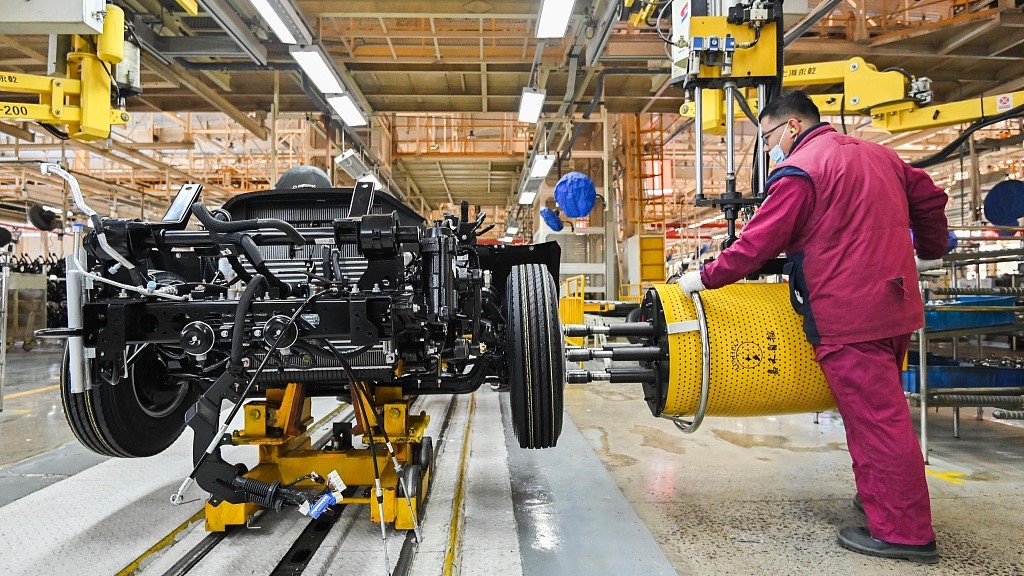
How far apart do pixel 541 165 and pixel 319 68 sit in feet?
14.0

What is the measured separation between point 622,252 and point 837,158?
985cm

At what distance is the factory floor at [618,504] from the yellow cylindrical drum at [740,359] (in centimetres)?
54

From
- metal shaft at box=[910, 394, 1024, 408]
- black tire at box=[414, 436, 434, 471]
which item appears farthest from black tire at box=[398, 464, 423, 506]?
metal shaft at box=[910, 394, 1024, 408]

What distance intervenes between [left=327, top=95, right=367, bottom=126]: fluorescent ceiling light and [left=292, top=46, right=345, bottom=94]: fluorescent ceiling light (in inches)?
10.0

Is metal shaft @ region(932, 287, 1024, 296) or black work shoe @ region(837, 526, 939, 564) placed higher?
metal shaft @ region(932, 287, 1024, 296)

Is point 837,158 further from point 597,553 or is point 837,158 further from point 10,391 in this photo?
point 10,391

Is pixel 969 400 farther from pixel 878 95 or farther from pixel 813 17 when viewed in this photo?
pixel 813 17

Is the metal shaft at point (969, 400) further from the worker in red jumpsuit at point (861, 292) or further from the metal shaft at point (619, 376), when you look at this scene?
the metal shaft at point (619, 376)

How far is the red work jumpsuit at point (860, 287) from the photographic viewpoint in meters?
2.10

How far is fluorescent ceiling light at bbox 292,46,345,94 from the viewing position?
5.64m

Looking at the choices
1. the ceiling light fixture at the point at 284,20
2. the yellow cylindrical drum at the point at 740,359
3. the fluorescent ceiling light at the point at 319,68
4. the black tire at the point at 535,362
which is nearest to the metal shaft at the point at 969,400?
the yellow cylindrical drum at the point at 740,359

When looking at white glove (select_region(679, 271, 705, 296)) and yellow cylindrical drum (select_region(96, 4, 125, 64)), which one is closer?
white glove (select_region(679, 271, 705, 296))

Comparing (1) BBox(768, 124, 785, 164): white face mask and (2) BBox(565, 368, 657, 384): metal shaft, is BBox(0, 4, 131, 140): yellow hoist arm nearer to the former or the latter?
(2) BBox(565, 368, 657, 384): metal shaft

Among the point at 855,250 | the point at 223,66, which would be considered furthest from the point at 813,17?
the point at 223,66
